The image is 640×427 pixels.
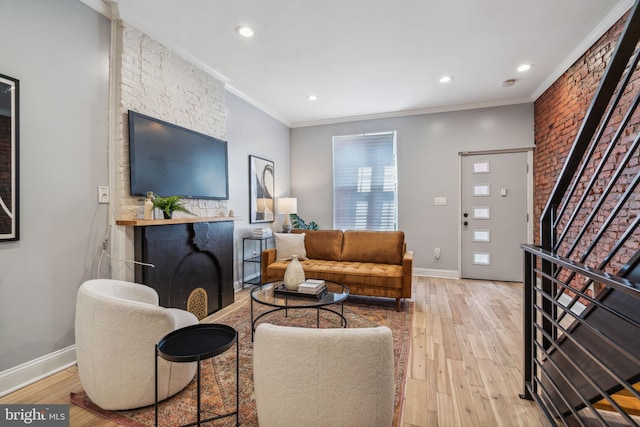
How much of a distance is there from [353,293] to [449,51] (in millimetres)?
2832

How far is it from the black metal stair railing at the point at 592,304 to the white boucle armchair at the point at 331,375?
70cm

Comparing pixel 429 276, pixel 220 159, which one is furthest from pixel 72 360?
pixel 429 276

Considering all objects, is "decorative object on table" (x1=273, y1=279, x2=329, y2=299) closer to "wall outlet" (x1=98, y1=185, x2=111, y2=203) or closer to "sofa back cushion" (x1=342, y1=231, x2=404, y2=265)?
"sofa back cushion" (x1=342, y1=231, x2=404, y2=265)

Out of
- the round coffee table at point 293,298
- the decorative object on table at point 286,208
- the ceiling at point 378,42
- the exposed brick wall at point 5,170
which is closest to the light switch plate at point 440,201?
the ceiling at point 378,42

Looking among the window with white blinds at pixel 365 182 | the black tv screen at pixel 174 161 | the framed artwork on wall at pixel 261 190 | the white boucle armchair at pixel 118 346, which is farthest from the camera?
the window with white blinds at pixel 365 182

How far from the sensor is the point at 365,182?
5.15 meters

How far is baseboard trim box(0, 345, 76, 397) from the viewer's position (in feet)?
5.78

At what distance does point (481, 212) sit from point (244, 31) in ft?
13.5

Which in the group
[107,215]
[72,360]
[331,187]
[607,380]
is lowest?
[72,360]

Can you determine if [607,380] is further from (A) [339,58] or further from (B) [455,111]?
(B) [455,111]

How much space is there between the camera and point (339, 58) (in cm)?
312

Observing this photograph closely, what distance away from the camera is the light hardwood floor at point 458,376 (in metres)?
1.58

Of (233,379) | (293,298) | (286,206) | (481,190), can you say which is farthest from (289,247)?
(481,190)

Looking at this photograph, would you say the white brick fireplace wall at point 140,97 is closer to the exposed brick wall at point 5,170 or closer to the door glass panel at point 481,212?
the exposed brick wall at point 5,170
